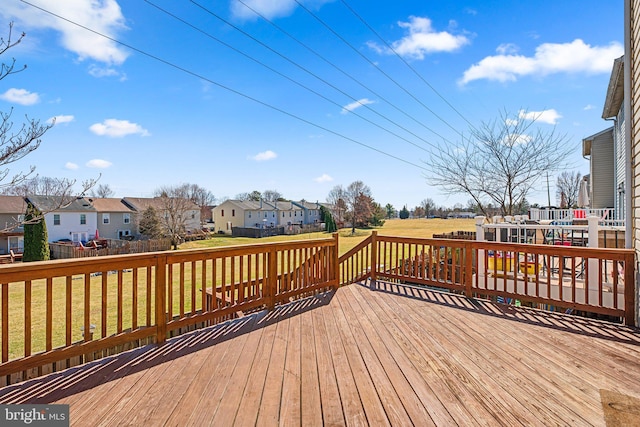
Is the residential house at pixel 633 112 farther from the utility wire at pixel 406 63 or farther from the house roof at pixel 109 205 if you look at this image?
the house roof at pixel 109 205

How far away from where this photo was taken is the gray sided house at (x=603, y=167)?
11.8 meters

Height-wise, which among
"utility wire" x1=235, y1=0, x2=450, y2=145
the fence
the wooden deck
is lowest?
the fence

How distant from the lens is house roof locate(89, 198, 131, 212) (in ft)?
86.7

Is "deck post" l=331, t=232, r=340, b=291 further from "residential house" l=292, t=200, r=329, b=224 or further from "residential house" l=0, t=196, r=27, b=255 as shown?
"residential house" l=292, t=200, r=329, b=224

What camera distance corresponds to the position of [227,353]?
2.79m

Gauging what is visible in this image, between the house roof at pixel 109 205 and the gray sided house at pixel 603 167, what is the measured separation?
31830 millimetres

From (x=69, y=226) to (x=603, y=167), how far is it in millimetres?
32290

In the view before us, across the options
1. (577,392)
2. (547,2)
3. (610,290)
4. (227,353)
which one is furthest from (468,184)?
(227,353)

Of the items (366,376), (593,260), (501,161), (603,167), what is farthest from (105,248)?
(603,167)

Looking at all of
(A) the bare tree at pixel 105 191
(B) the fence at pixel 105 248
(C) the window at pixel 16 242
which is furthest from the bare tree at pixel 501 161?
(A) the bare tree at pixel 105 191

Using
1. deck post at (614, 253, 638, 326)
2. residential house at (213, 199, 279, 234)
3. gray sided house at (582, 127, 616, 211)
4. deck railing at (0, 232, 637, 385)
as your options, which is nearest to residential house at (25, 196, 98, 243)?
residential house at (213, 199, 279, 234)

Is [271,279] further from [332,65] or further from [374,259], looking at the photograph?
[332,65]

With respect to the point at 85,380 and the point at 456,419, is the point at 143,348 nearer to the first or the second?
the point at 85,380

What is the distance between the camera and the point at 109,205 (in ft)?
89.7
